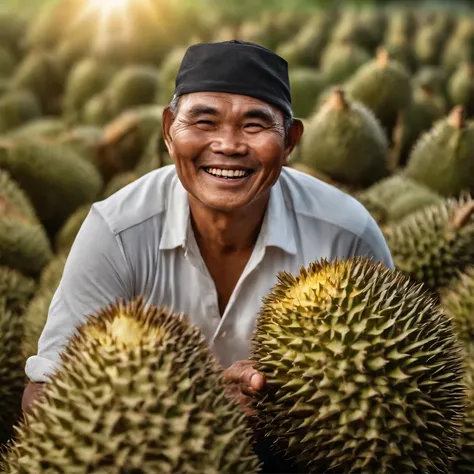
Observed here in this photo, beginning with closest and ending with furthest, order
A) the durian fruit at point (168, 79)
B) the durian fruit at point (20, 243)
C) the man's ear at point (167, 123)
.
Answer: the man's ear at point (167, 123) < the durian fruit at point (20, 243) < the durian fruit at point (168, 79)

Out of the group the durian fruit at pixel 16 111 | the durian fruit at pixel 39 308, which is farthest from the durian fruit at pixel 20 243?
the durian fruit at pixel 16 111

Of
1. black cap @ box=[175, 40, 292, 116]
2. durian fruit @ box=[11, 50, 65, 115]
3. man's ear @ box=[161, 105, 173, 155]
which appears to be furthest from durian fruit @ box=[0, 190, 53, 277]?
durian fruit @ box=[11, 50, 65, 115]

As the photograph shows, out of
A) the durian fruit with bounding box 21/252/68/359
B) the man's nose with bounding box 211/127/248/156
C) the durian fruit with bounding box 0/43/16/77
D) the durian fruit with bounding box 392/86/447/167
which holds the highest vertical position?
the durian fruit with bounding box 0/43/16/77

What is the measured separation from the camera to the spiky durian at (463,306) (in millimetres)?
3051

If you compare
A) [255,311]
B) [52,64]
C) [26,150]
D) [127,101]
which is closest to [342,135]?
[26,150]

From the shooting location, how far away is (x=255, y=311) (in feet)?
9.07

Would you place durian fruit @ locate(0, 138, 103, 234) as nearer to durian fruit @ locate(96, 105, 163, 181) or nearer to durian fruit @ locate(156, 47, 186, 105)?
durian fruit @ locate(96, 105, 163, 181)

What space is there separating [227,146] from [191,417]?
0.89m

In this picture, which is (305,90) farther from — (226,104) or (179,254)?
(226,104)

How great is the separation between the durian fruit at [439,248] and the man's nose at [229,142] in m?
1.43

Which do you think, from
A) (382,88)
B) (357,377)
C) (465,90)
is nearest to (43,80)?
(382,88)

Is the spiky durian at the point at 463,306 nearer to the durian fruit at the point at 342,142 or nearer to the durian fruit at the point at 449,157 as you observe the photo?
the durian fruit at the point at 449,157

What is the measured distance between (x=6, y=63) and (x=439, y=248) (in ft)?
21.5

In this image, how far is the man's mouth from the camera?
2479 mm
